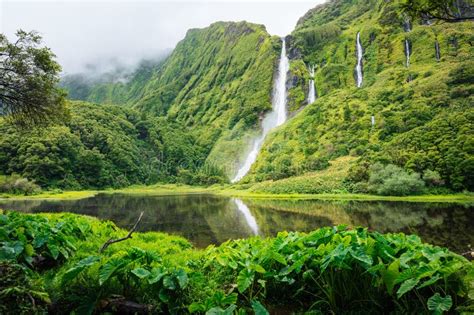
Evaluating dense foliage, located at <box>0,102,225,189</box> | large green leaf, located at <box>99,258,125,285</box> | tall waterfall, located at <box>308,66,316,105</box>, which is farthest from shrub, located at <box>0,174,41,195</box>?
tall waterfall, located at <box>308,66,316,105</box>

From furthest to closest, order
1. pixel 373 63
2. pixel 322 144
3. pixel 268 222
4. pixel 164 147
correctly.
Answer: pixel 164 147 → pixel 373 63 → pixel 322 144 → pixel 268 222

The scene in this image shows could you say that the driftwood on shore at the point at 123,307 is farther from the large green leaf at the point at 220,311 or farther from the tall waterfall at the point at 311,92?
the tall waterfall at the point at 311,92

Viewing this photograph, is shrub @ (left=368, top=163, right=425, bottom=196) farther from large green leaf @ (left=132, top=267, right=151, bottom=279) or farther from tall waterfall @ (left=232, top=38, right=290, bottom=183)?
tall waterfall @ (left=232, top=38, right=290, bottom=183)

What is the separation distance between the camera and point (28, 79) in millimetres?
19422

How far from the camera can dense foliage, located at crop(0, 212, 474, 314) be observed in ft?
17.6

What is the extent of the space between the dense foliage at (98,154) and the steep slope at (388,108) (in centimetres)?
4707

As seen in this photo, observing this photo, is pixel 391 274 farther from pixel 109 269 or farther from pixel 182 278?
pixel 109 269

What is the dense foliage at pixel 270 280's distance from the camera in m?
5.38

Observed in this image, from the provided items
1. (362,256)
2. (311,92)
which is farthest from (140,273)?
(311,92)

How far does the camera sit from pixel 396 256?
21.3 ft

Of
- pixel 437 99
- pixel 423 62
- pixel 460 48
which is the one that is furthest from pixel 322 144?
pixel 460 48

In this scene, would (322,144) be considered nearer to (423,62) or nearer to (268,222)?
(423,62)

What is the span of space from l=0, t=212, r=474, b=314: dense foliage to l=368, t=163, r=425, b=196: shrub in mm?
56410

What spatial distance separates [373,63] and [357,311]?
15926 centimetres
